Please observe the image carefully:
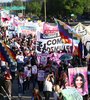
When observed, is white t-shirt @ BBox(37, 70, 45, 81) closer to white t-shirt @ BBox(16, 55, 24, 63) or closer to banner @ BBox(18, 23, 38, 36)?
white t-shirt @ BBox(16, 55, 24, 63)

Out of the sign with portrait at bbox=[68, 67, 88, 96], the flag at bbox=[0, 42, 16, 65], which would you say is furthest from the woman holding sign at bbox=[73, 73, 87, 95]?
the flag at bbox=[0, 42, 16, 65]

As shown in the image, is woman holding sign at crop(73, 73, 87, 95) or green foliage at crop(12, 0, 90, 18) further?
green foliage at crop(12, 0, 90, 18)

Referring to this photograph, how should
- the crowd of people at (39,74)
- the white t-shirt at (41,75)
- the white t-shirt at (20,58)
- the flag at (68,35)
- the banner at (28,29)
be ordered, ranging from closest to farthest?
the crowd of people at (39,74) → the white t-shirt at (41,75) → the flag at (68,35) → the white t-shirt at (20,58) → the banner at (28,29)

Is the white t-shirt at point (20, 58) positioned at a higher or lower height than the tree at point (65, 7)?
higher

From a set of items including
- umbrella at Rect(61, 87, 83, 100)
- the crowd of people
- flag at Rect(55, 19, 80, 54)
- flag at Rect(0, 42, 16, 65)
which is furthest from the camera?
flag at Rect(55, 19, 80, 54)

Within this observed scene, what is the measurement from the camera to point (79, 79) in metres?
15.8

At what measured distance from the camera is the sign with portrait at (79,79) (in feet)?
51.0

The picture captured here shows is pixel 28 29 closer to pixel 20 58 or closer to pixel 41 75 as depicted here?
pixel 20 58

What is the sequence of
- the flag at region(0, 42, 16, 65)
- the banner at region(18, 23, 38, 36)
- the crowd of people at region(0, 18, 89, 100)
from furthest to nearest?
the banner at region(18, 23, 38, 36) → the flag at region(0, 42, 16, 65) → the crowd of people at region(0, 18, 89, 100)

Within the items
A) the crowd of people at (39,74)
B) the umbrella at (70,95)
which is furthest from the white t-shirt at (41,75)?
the umbrella at (70,95)

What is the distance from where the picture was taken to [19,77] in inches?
730

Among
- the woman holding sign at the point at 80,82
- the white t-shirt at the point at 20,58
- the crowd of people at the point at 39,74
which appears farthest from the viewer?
the white t-shirt at the point at 20,58

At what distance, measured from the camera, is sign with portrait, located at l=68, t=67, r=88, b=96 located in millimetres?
15531

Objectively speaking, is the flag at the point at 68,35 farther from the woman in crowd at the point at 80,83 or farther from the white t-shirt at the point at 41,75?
the woman in crowd at the point at 80,83
